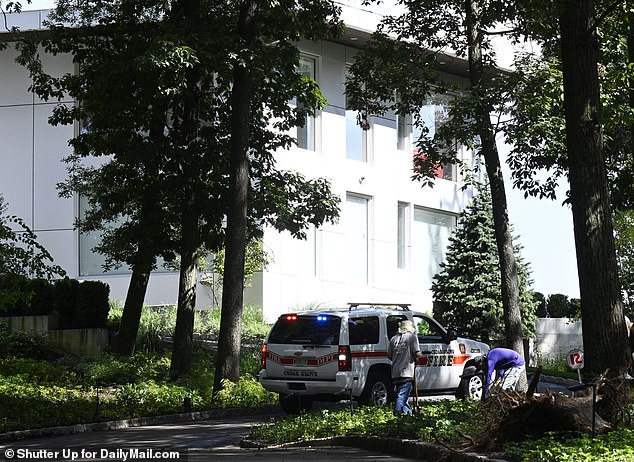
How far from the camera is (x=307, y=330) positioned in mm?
20906

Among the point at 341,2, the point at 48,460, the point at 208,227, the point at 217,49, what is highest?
the point at 341,2

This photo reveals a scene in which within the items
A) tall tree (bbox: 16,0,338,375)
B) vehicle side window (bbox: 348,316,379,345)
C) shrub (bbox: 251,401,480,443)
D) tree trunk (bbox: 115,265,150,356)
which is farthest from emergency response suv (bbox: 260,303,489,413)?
tree trunk (bbox: 115,265,150,356)

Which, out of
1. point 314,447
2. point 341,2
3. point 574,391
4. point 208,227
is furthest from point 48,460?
point 341,2

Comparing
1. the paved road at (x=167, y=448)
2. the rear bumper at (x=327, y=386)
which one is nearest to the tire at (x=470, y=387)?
the rear bumper at (x=327, y=386)

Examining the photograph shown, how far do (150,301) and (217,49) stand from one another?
1607cm

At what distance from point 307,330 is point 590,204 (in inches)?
306

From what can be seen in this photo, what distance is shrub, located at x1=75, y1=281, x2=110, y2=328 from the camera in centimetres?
3173

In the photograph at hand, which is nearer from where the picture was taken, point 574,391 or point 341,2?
point 574,391

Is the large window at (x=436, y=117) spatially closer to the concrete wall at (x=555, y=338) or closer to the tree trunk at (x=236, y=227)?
the concrete wall at (x=555, y=338)

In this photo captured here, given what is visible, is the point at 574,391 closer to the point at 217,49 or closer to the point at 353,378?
the point at 353,378

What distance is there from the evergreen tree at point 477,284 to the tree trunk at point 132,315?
40.1 ft

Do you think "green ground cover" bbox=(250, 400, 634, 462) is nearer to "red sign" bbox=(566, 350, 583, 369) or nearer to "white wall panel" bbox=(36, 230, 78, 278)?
"red sign" bbox=(566, 350, 583, 369)

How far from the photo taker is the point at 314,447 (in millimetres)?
16062

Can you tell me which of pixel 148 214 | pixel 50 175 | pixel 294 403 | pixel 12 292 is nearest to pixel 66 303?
pixel 148 214
